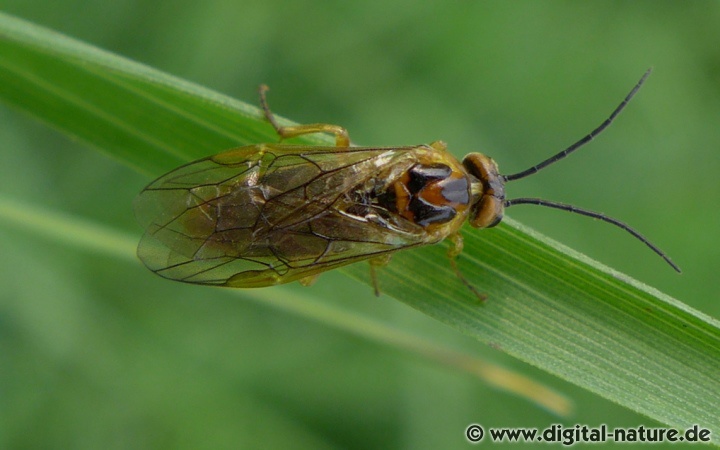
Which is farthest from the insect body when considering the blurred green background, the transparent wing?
the blurred green background

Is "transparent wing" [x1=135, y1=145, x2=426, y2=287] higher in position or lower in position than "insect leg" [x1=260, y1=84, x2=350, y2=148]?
lower

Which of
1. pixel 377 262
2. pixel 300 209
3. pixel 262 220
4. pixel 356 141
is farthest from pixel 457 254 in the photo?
pixel 356 141

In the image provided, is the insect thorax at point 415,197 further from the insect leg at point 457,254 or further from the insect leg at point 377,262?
Answer: the insect leg at point 377,262

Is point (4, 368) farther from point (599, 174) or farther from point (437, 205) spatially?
point (599, 174)

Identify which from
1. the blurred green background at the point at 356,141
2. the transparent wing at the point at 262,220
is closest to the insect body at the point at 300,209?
the transparent wing at the point at 262,220

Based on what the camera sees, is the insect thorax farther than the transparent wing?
Yes

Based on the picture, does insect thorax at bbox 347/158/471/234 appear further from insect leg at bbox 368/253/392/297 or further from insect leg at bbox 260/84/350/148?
insect leg at bbox 260/84/350/148

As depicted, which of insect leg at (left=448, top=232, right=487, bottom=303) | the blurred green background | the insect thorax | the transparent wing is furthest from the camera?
the blurred green background

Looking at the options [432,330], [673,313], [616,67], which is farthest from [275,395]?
[616,67]

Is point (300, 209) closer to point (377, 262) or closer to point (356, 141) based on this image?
point (377, 262)
